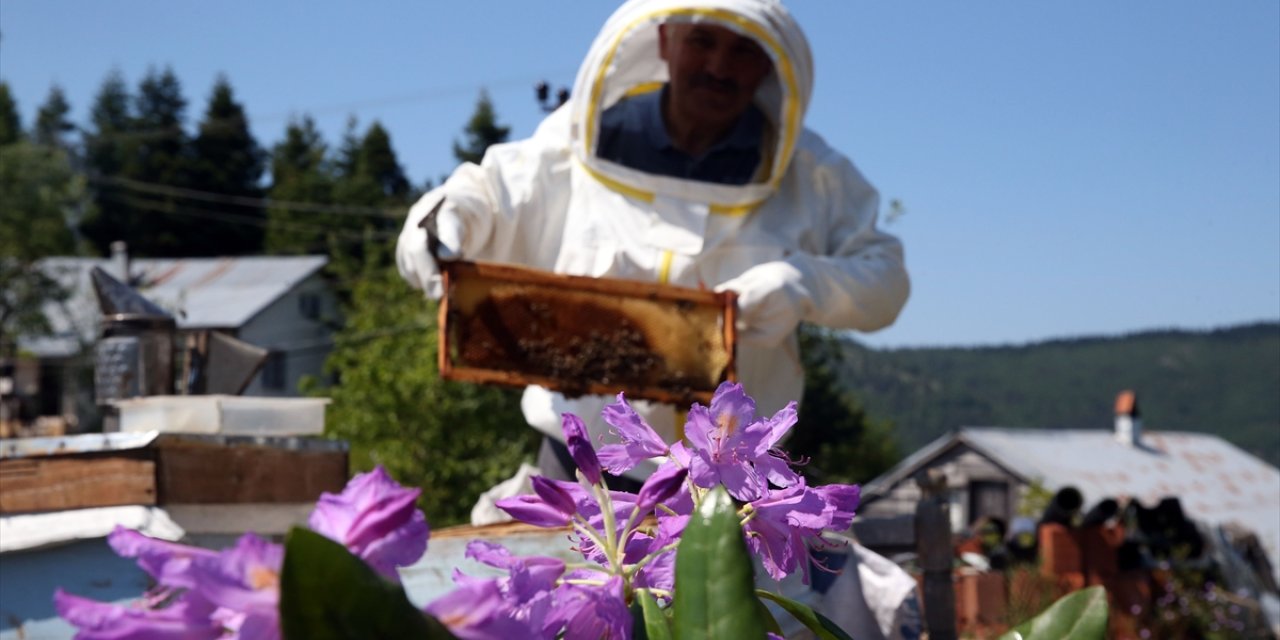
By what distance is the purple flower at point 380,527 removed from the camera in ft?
1.58

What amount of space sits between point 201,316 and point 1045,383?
45222 mm

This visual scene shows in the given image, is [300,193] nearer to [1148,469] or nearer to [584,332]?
[1148,469]

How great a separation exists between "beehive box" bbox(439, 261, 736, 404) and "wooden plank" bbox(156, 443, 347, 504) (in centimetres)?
66

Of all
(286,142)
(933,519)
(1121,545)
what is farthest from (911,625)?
(286,142)

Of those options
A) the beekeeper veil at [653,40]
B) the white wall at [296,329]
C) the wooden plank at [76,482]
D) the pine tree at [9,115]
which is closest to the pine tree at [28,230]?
the white wall at [296,329]

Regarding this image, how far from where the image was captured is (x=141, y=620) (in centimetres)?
47

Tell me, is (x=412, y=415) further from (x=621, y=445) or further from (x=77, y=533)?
(x=621, y=445)

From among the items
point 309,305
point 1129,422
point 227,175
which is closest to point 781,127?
point 1129,422

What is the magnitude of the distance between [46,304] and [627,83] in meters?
30.5

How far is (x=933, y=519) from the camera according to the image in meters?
3.08

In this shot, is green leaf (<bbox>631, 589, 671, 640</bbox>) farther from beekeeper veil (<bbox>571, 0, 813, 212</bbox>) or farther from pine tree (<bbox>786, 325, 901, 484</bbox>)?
pine tree (<bbox>786, 325, 901, 484</bbox>)

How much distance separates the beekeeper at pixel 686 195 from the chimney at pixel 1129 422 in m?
17.4

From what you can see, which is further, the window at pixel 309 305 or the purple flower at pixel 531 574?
the window at pixel 309 305

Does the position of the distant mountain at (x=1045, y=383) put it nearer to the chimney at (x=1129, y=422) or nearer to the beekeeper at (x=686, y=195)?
the chimney at (x=1129, y=422)
